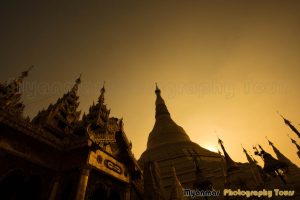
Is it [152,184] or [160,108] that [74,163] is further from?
[160,108]

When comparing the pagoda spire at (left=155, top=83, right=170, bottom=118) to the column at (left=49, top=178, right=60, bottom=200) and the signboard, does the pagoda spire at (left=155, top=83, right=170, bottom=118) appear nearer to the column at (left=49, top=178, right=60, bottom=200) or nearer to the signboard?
the signboard

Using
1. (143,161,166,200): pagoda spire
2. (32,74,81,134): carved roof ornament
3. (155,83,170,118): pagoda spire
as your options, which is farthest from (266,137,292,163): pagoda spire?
(32,74,81,134): carved roof ornament

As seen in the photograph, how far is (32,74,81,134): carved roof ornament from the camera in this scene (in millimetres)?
18777

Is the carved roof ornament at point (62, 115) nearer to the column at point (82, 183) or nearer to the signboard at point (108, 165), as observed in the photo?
the signboard at point (108, 165)

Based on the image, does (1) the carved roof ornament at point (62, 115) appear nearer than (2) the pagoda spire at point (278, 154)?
Yes

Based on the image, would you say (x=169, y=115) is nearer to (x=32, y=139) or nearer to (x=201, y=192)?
(x=201, y=192)

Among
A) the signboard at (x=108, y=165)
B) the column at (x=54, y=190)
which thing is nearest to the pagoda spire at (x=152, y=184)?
the signboard at (x=108, y=165)

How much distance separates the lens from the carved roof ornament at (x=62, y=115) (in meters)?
18.8

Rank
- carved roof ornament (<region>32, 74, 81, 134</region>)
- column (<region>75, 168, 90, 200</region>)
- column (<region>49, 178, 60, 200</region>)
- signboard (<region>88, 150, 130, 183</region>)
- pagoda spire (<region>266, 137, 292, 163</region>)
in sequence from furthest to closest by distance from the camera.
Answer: pagoda spire (<region>266, 137, 292, 163</region>)
carved roof ornament (<region>32, 74, 81, 134</region>)
signboard (<region>88, 150, 130, 183</region>)
column (<region>49, 178, 60, 200</region>)
column (<region>75, 168, 90, 200</region>)

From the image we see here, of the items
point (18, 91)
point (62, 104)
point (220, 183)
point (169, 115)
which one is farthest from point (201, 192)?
point (169, 115)

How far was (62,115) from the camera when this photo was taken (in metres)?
21.4

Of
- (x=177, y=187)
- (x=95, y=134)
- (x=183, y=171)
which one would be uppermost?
Result: (x=183, y=171)

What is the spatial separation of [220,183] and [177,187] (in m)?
16.8

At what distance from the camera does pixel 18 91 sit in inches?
877
